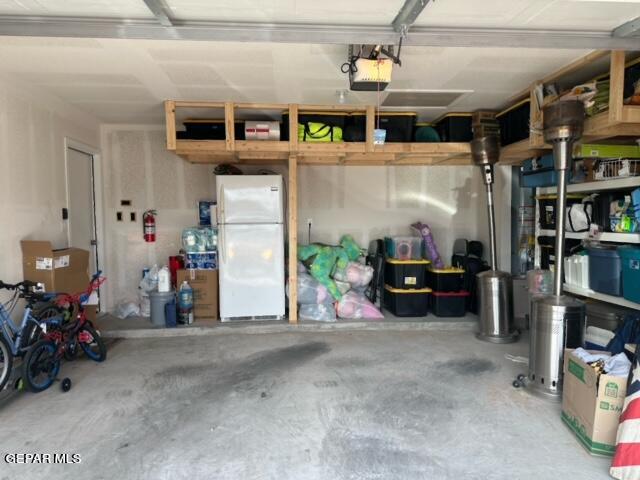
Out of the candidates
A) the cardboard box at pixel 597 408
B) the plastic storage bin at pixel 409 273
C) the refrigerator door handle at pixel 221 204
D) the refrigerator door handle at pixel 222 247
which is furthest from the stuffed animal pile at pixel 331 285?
the cardboard box at pixel 597 408

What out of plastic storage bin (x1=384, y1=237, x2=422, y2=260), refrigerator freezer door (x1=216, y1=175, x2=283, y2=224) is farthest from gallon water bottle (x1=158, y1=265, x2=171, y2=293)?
plastic storage bin (x1=384, y1=237, x2=422, y2=260)

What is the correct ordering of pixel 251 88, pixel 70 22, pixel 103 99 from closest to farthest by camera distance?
1. pixel 70 22
2. pixel 251 88
3. pixel 103 99

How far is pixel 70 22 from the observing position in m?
2.13

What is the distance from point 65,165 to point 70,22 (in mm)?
2581

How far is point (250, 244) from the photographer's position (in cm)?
464

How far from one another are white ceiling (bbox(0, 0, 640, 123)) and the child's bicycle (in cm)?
188

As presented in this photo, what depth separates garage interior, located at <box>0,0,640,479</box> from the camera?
7.20ft

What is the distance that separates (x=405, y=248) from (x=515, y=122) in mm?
1977

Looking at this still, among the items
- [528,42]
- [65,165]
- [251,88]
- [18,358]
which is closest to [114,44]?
[251,88]

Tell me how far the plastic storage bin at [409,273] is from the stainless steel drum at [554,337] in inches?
81.6

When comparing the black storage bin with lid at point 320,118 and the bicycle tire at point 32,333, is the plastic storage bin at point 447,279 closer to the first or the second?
the black storage bin with lid at point 320,118

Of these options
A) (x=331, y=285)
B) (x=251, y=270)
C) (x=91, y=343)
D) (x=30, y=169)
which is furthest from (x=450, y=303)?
(x=30, y=169)

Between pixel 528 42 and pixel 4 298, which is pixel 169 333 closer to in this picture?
pixel 4 298

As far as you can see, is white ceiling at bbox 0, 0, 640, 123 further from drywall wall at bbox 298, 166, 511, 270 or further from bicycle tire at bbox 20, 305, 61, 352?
bicycle tire at bbox 20, 305, 61, 352
